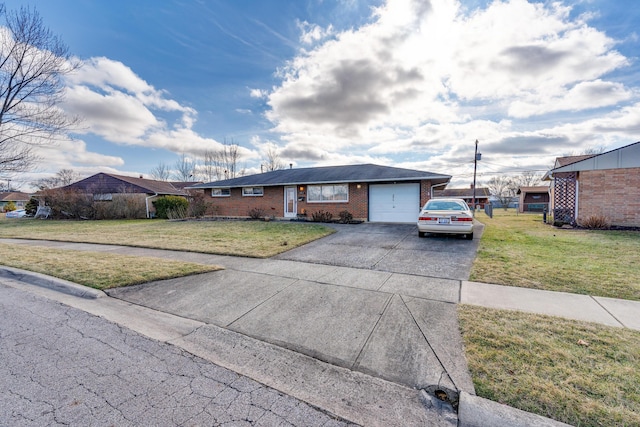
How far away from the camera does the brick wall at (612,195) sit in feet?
40.1

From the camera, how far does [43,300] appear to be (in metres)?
4.54

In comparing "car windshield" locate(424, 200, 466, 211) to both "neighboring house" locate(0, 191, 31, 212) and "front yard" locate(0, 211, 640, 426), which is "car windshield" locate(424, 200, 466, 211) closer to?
"front yard" locate(0, 211, 640, 426)

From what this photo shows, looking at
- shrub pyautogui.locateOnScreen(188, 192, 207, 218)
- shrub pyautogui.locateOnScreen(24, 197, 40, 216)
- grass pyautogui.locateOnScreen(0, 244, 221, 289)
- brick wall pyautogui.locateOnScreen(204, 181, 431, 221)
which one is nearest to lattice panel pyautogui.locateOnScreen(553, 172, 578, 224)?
brick wall pyautogui.locateOnScreen(204, 181, 431, 221)

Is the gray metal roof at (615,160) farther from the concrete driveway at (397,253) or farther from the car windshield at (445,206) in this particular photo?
the car windshield at (445,206)

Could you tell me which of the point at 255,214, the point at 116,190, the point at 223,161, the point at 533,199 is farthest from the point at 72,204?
the point at 533,199

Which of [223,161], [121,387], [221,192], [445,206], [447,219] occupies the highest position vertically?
[223,161]

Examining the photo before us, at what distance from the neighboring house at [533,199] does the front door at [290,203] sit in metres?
31.8

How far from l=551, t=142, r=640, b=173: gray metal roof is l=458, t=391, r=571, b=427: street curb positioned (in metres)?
16.7

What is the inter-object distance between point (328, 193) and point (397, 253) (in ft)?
31.0

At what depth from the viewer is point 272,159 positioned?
40125 millimetres

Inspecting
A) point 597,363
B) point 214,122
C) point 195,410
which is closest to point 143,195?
point 214,122

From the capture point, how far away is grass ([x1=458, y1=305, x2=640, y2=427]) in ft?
6.64

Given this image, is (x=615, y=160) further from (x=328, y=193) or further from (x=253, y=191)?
(x=253, y=191)

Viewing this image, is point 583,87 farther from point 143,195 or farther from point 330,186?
point 143,195
